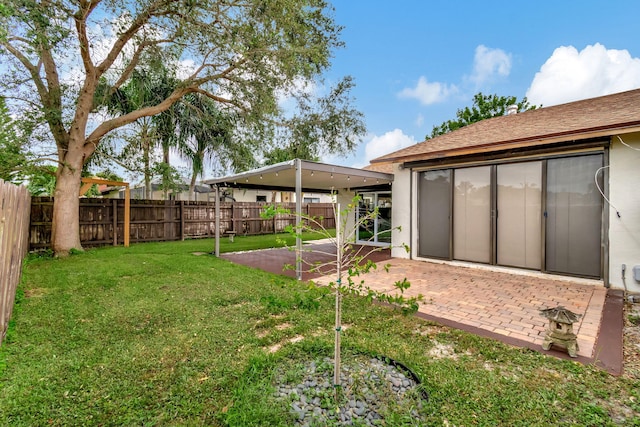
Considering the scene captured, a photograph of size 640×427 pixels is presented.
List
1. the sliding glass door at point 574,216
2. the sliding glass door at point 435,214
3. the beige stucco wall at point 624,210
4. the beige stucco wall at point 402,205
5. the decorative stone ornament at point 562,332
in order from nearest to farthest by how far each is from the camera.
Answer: the decorative stone ornament at point 562,332 → the beige stucco wall at point 624,210 → the sliding glass door at point 574,216 → the sliding glass door at point 435,214 → the beige stucco wall at point 402,205

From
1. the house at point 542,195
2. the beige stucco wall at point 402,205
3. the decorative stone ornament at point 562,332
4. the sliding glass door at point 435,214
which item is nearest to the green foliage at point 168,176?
the house at point 542,195

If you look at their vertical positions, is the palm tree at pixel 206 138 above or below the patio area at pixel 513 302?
above

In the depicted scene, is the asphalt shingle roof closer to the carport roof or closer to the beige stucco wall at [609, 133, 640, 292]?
the beige stucco wall at [609, 133, 640, 292]

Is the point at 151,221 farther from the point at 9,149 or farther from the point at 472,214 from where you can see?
the point at 472,214

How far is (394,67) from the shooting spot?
12977mm

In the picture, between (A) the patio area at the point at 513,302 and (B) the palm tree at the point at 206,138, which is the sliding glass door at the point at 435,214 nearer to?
(A) the patio area at the point at 513,302

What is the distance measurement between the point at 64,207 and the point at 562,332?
11478 mm

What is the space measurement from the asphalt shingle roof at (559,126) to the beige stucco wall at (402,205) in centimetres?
59

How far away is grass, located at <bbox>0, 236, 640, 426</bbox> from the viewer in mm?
2145

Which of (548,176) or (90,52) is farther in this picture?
(90,52)

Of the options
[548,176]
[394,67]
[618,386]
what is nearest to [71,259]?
[618,386]

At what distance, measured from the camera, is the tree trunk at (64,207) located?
8.45 metres

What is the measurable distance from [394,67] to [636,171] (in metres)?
10.0

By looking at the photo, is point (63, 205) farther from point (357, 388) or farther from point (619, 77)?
point (619, 77)
